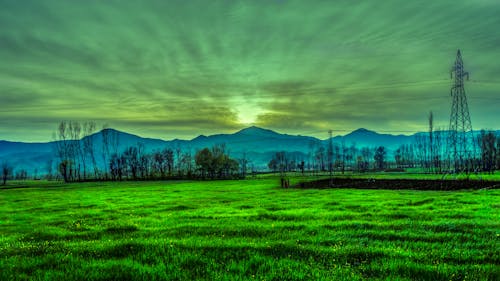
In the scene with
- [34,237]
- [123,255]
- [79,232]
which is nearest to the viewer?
[123,255]

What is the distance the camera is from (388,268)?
32.2 ft

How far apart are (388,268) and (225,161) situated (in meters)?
156

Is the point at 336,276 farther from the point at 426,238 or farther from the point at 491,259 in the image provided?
the point at 426,238

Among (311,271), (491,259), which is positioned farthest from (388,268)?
(491,259)

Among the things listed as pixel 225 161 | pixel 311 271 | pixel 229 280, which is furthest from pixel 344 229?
pixel 225 161

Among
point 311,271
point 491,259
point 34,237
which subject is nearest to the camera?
point 311,271

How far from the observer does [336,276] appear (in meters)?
9.02

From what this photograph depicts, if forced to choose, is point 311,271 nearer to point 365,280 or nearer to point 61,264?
point 365,280

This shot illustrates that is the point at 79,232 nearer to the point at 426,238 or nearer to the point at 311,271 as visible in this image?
the point at 311,271

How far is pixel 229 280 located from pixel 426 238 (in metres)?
9.79

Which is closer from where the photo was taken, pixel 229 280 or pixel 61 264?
pixel 229 280

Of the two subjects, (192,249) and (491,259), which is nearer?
(491,259)

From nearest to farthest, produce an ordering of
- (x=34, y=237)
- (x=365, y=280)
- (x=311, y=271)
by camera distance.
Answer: (x=365, y=280), (x=311, y=271), (x=34, y=237)

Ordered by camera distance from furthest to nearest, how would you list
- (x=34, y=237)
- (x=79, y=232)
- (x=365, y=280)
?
1. (x=79, y=232)
2. (x=34, y=237)
3. (x=365, y=280)
